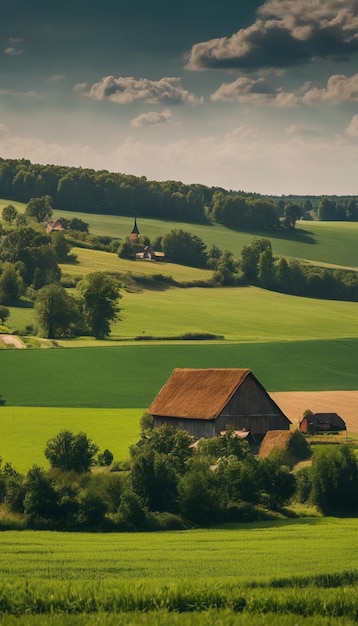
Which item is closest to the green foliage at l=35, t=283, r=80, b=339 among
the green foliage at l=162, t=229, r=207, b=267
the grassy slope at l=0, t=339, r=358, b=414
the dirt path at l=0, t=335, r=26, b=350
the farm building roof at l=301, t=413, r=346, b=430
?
the dirt path at l=0, t=335, r=26, b=350

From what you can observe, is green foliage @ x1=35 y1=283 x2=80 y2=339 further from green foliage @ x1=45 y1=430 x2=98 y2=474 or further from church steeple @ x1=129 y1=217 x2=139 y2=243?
church steeple @ x1=129 y1=217 x2=139 y2=243

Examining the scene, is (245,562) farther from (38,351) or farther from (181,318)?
(181,318)

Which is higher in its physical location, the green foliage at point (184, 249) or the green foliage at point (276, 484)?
the green foliage at point (184, 249)

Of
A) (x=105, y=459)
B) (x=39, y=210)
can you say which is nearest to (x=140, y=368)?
(x=105, y=459)

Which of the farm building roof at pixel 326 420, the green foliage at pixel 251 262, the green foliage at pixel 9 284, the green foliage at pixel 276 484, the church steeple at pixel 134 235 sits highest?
the church steeple at pixel 134 235

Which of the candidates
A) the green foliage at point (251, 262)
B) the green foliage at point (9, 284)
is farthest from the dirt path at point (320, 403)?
the green foliage at point (251, 262)

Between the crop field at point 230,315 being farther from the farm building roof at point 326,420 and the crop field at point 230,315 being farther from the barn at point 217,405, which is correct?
the barn at point 217,405
